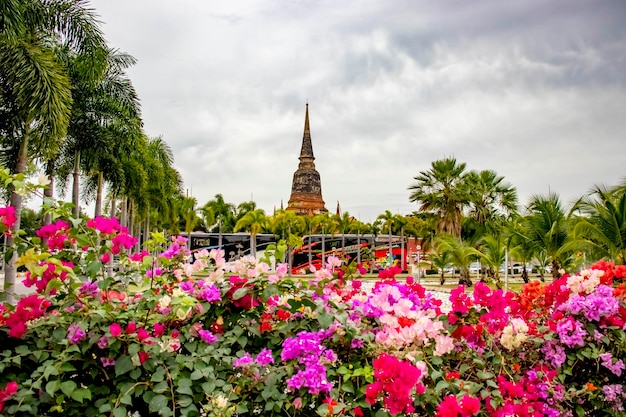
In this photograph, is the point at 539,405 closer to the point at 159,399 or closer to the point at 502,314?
the point at 502,314

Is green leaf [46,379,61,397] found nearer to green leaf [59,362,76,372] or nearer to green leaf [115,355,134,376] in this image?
green leaf [59,362,76,372]

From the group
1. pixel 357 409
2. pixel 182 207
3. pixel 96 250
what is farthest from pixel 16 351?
pixel 182 207

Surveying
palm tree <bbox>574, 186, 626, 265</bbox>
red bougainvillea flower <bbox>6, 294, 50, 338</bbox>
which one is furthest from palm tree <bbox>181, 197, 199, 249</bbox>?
red bougainvillea flower <bbox>6, 294, 50, 338</bbox>

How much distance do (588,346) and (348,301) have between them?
51.3 inches

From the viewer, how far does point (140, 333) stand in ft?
6.81

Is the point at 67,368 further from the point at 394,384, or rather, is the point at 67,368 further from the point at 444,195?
the point at 444,195

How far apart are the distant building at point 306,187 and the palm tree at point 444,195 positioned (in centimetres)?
4666

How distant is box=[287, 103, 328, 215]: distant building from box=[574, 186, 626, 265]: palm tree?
61.9 meters

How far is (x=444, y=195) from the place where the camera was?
28.7 meters

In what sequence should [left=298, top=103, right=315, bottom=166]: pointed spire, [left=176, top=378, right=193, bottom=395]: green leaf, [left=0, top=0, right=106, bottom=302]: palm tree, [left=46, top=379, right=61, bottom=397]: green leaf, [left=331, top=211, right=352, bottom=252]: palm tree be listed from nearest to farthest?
[left=46, top=379, right=61, bottom=397]: green leaf
[left=176, top=378, right=193, bottom=395]: green leaf
[left=0, top=0, right=106, bottom=302]: palm tree
[left=331, top=211, right=352, bottom=252]: palm tree
[left=298, top=103, right=315, bottom=166]: pointed spire

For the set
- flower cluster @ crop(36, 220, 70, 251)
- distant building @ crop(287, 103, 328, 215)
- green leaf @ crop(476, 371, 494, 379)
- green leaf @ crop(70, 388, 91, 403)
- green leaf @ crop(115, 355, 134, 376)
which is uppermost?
distant building @ crop(287, 103, 328, 215)

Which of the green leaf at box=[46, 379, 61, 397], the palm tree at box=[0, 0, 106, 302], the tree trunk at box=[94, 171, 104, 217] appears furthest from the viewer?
the tree trunk at box=[94, 171, 104, 217]

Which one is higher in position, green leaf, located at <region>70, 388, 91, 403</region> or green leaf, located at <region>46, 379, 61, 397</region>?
green leaf, located at <region>46, 379, 61, 397</region>

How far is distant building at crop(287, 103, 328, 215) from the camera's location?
76863 mm
